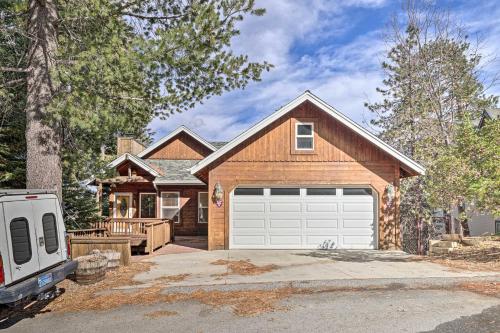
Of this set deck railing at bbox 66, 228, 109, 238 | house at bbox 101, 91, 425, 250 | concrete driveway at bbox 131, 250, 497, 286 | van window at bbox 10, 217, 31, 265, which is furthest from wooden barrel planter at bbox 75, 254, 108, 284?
house at bbox 101, 91, 425, 250

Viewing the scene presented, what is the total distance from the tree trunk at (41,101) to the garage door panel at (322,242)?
9.91 meters

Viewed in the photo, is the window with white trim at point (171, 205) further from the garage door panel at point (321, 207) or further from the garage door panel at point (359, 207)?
the garage door panel at point (359, 207)

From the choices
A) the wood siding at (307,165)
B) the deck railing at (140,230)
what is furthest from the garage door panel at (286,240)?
the deck railing at (140,230)

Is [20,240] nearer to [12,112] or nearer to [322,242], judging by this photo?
[12,112]

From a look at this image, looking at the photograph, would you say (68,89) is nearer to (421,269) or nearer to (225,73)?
(225,73)

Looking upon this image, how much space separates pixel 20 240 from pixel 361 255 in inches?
438

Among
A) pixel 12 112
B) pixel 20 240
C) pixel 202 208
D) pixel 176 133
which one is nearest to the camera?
pixel 20 240

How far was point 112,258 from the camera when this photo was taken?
432 inches

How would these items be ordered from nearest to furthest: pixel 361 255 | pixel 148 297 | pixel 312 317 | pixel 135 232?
pixel 312 317 → pixel 148 297 → pixel 361 255 → pixel 135 232

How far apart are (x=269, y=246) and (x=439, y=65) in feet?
52.5

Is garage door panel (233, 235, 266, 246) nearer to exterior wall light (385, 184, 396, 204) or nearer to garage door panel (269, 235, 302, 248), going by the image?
garage door panel (269, 235, 302, 248)

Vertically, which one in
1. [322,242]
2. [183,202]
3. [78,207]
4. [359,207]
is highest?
[78,207]

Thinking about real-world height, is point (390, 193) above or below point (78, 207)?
above

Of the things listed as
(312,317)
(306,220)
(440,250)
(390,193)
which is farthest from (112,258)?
(440,250)
